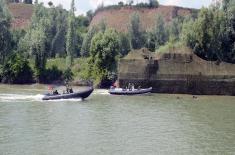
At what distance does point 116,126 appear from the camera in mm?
31578

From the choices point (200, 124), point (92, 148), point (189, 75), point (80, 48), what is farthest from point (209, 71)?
point (80, 48)

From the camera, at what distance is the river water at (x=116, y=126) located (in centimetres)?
2514

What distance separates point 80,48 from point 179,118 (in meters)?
57.1

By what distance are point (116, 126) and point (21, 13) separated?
362ft

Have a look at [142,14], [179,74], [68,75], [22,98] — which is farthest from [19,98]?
[142,14]

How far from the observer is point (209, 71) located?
54.6 meters

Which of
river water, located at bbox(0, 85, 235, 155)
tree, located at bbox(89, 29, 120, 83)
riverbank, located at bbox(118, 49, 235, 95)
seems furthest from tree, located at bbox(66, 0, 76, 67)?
river water, located at bbox(0, 85, 235, 155)

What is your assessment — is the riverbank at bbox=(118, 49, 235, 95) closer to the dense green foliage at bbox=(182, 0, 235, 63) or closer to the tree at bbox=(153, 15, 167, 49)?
the dense green foliage at bbox=(182, 0, 235, 63)

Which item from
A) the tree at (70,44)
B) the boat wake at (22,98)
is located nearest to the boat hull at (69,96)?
the boat wake at (22,98)

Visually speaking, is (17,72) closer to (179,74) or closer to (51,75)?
(51,75)

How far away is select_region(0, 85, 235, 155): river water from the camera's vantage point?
82.5 ft

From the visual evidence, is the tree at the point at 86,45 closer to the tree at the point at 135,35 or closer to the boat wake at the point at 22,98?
the tree at the point at 135,35

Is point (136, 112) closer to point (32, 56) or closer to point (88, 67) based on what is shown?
point (88, 67)

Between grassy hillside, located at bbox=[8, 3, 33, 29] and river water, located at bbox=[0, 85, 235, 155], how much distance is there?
86.6 metres
